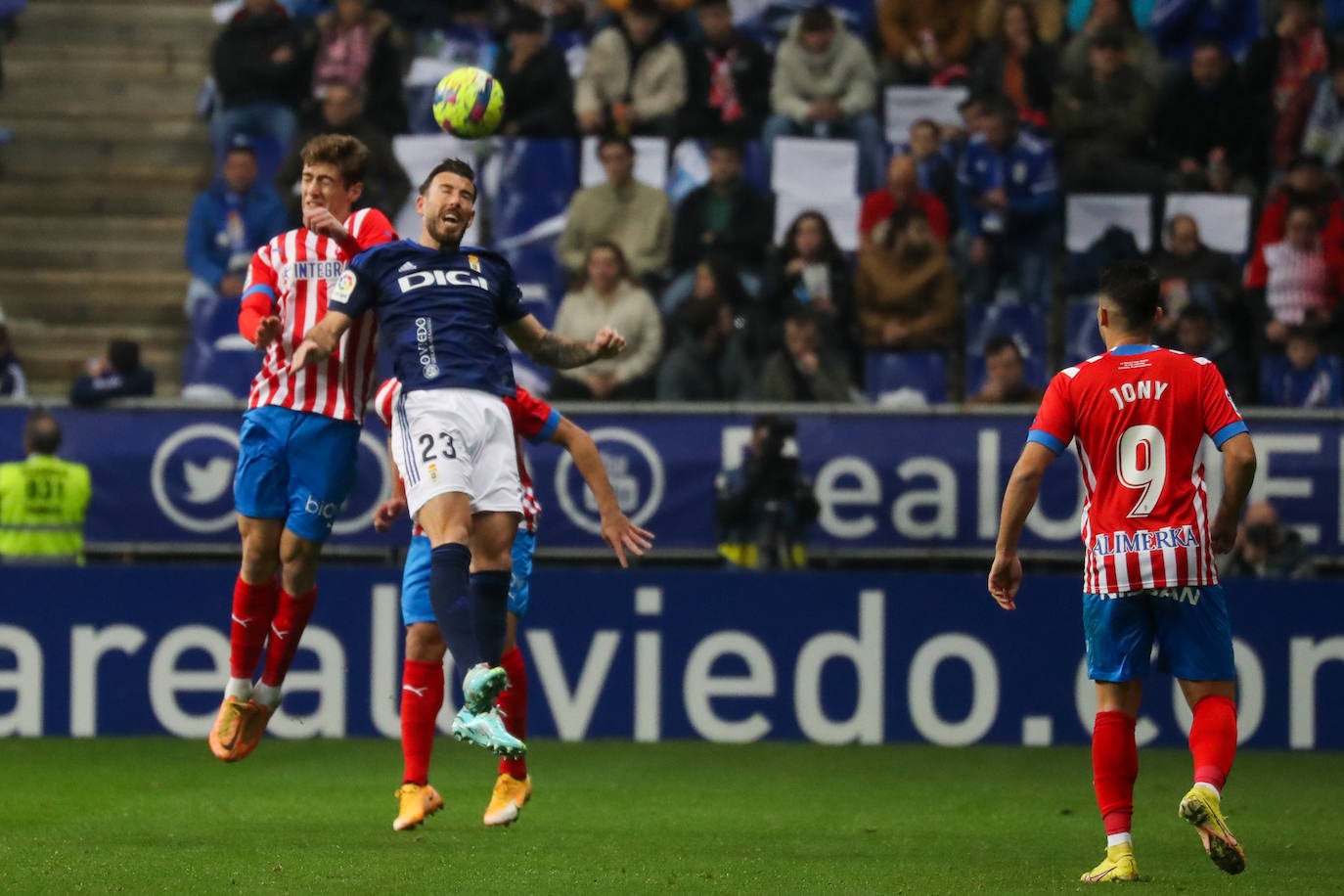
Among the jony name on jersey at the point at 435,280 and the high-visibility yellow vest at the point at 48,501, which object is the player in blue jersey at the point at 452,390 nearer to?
the jony name on jersey at the point at 435,280

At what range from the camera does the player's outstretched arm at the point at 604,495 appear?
7582 millimetres

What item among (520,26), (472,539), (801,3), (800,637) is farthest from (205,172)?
(472,539)

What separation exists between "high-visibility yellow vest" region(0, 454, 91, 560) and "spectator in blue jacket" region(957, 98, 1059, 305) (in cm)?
600

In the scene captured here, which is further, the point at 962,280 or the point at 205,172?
the point at 205,172

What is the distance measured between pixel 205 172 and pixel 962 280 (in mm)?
5986

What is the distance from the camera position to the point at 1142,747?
11391 mm

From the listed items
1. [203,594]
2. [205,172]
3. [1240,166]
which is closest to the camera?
[203,594]

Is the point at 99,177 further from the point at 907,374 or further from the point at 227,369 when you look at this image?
the point at 907,374

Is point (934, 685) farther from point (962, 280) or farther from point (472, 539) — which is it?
point (472, 539)

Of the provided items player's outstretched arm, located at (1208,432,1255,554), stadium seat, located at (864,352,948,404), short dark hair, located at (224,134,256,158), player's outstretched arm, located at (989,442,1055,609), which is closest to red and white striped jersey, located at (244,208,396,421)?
player's outstretched arm, located at (989,442,1055,609)

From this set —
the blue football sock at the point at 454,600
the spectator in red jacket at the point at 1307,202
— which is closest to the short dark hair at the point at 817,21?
the spectator in red jacket at the point at 1307,202

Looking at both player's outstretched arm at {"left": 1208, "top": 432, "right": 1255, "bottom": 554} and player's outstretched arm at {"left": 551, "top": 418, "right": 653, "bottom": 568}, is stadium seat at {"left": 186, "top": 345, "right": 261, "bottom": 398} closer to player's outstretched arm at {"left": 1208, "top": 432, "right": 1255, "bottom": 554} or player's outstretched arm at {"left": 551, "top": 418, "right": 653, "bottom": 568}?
player's outstretched arm at {"left": 551, "top": 418, "right": 653, "bottom": 568}

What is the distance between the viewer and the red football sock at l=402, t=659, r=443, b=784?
7289 millimetres

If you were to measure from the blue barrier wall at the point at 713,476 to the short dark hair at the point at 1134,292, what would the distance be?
498cm
